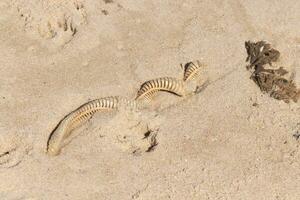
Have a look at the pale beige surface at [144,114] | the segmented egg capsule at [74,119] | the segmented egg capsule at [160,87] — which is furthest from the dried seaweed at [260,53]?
the segmented egg capsule at [74,119]

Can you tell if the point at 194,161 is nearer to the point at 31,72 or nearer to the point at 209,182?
the point at 209,182

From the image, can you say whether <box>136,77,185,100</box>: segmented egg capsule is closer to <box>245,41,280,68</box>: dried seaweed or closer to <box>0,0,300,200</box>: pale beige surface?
<box>0,0,300,200</box>: pale beige surface

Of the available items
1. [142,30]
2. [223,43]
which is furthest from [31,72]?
[223,43]

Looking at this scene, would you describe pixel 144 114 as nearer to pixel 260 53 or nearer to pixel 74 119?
pixel 74 119

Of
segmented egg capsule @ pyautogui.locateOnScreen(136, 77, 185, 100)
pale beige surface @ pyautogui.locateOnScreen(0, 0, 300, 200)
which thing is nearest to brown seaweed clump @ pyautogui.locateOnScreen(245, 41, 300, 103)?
pale beige surface @ pyautogui.locateOnScreen(0, 0, 300, 200)

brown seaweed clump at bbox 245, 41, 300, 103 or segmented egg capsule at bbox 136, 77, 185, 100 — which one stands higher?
brown seaweed clump at bbox 245, 41, 300, 103

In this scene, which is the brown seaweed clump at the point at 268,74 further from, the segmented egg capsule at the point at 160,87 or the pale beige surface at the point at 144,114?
the segmented egg capsule at the point at 160,87
